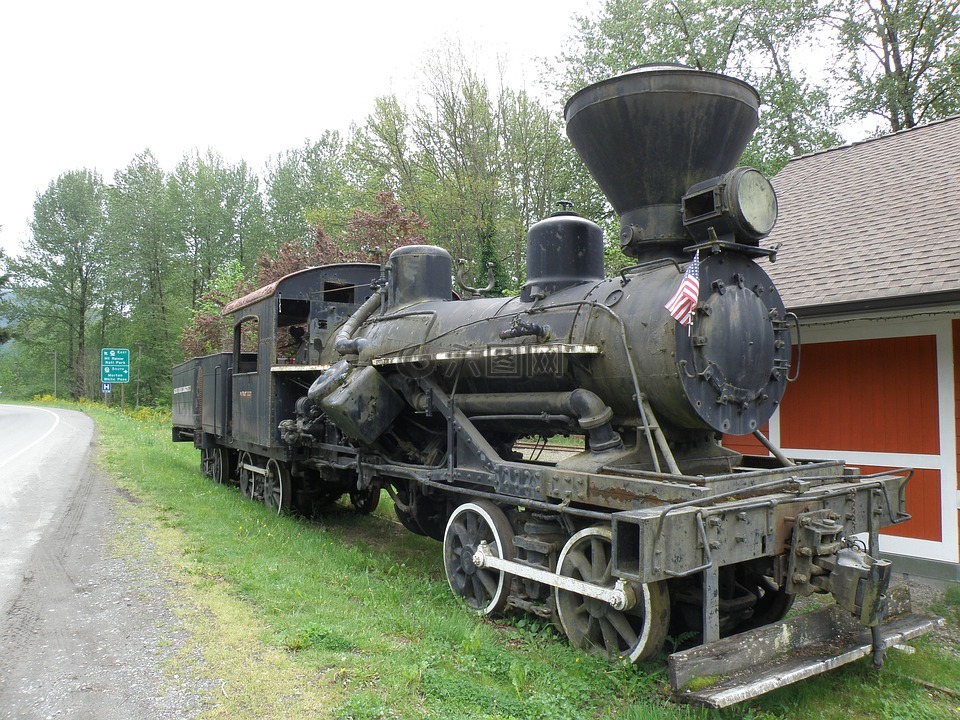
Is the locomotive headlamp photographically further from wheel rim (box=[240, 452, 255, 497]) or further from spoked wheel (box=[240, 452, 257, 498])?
wheel rim (box=[240, 452, 255, 497])

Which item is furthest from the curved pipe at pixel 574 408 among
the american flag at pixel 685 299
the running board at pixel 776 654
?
the running board at pixel 776 654

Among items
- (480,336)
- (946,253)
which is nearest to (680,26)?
(946,253)

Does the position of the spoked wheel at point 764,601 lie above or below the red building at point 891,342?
below

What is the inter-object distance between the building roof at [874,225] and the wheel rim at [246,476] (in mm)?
7544

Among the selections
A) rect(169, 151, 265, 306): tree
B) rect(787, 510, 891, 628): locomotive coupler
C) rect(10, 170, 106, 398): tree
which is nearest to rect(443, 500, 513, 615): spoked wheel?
rect(787, 510, 891, 628): locomotive coupler

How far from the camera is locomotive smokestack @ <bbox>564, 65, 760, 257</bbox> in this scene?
14.9 feet

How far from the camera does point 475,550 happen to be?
5250mm

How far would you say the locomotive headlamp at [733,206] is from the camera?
14.2 ft

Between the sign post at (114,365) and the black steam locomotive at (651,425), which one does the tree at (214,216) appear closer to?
the sign post at (114,365)

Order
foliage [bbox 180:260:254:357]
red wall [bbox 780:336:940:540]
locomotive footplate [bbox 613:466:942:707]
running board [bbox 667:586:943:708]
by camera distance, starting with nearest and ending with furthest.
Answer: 1. running board [bbox 667:586:943:708]
2. locomotive footplate [bbox 613:466:942:707]
3. red wall [bbox 780:336:940:540]
4. foliage [bbox 180:260:254:357]

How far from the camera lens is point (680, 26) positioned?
2114 centimetres

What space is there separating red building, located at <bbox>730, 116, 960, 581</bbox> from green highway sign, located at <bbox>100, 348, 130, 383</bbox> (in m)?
28.2

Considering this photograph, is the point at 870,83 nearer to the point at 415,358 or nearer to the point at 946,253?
the point at 946,253

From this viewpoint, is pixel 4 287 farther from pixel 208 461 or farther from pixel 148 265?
pixel 208 461
